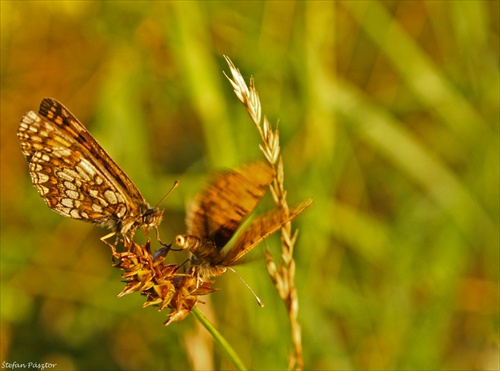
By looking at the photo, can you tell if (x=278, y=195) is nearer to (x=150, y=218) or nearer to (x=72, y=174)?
(x=150, y=218)

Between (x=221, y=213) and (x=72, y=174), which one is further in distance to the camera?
(x=72, y=174)

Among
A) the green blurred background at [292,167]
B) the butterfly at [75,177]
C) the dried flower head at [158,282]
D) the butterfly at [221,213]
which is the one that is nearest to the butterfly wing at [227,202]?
the butterfly at [221,213]

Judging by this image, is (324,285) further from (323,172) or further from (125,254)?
(125,254)

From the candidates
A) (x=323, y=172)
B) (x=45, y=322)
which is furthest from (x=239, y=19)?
(x=45, y=322)

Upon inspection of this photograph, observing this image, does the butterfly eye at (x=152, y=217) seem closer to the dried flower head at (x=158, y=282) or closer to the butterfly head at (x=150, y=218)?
the butterfly head at (x=150, y=218)

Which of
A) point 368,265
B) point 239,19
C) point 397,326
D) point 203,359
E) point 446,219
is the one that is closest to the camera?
point 203,359

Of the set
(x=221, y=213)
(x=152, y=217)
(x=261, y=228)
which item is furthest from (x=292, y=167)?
(x=261, y=228)
